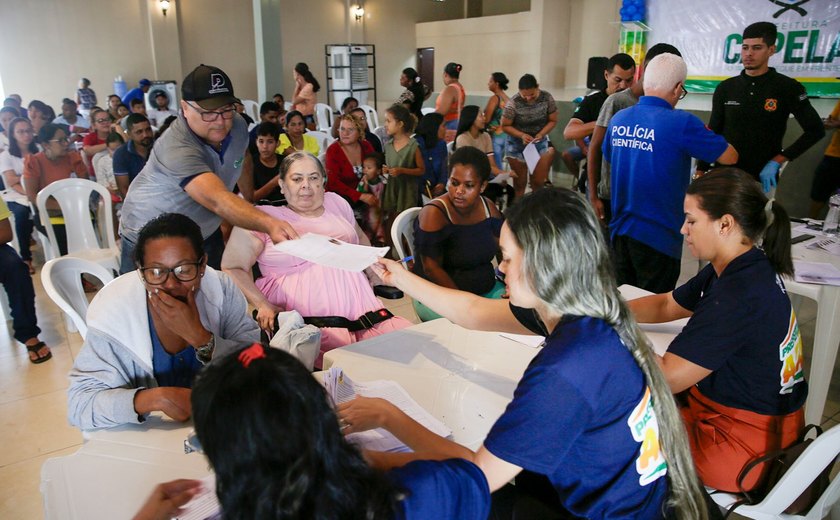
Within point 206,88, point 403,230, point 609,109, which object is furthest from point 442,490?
point 609,109

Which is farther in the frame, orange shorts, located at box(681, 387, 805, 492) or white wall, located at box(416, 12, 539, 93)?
white wall, located at box(416, 12, 539, 93)

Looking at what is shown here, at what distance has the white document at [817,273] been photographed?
2492 mm

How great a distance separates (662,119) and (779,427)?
1.58 meters

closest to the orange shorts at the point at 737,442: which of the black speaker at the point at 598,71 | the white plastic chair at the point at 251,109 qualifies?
the black speaker at the point at 598,71

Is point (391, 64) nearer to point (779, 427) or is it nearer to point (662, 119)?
point (662, 119)

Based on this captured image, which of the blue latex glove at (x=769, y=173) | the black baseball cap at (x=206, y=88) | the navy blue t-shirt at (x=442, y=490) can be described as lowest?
the navy blue t-shirt at (x=442, y=490)

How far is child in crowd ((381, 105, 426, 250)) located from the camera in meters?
5.02

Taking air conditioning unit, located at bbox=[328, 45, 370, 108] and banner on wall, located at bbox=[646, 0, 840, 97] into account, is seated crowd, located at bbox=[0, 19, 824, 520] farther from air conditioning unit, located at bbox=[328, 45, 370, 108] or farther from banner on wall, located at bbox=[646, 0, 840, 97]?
air conditioning unit, located at bbox=[328, 45, 370, 108]

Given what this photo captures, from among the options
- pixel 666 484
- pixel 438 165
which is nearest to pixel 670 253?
pixel 666 484

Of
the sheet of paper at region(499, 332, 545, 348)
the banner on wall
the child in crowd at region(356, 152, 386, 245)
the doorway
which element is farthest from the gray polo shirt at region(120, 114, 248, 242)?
the doorway

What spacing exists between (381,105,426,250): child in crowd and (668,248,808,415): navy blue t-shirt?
3.56 metres

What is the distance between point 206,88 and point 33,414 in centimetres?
196

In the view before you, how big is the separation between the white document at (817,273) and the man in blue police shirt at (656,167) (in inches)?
20.5

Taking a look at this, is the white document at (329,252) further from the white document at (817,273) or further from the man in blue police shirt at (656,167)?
the white document at (817,273)
